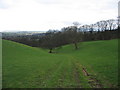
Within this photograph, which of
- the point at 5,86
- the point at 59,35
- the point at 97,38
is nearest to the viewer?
the point at 5,86

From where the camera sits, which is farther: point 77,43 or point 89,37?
point 89,37

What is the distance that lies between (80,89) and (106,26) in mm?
105185

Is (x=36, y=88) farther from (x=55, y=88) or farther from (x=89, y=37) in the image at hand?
(x=89, y=37)

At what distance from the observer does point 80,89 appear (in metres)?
8.57

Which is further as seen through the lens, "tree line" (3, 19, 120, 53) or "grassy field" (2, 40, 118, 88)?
"tree line" (3, 19, 120, 53)

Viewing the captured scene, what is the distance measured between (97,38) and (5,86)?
8972 centimetres

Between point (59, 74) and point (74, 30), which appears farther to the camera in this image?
point (74, 30)

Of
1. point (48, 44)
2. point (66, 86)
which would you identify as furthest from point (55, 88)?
point (48, 44)

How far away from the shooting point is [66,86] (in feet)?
30.3

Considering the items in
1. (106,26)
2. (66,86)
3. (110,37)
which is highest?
(106,26)

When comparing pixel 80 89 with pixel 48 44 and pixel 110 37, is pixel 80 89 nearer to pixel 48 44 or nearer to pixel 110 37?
pixel 48 44

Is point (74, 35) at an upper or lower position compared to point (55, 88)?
upper

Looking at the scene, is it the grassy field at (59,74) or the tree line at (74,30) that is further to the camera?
the tree line at (74,30)

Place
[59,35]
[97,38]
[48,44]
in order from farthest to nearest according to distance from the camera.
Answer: [59,35] < [97,38] < [48,44]
